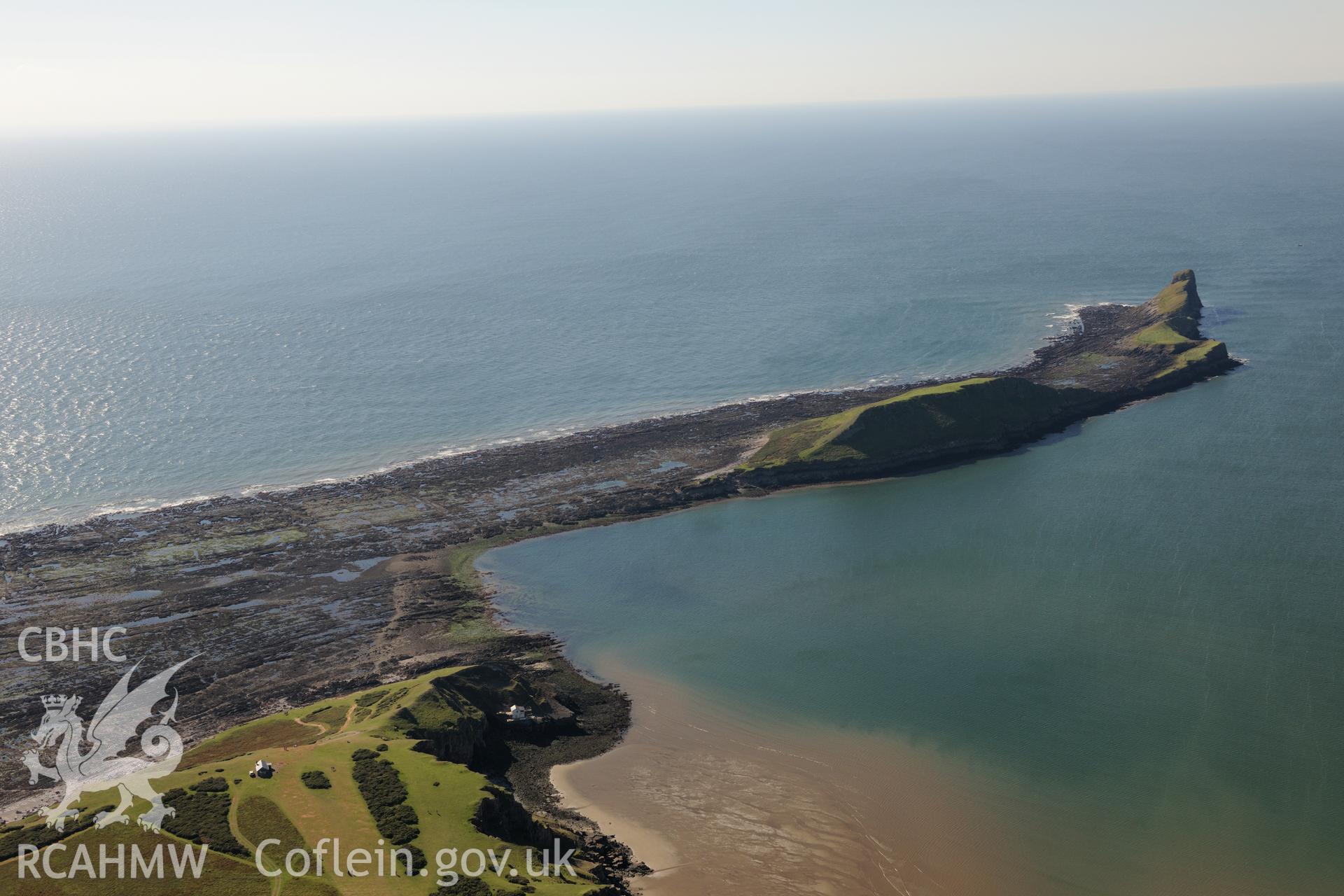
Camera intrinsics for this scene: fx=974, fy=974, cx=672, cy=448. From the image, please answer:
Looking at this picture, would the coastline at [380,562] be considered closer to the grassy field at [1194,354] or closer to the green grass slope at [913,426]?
the green grass slope at [913,426]

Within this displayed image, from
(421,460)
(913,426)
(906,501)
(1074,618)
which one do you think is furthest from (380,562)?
(1074,618)

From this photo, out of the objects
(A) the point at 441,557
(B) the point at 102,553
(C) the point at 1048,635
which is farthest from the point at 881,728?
(B) the point at 102,553

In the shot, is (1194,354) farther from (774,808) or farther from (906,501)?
(774,808)

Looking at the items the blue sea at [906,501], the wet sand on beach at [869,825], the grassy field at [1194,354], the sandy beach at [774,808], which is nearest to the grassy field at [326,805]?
the sandy beach at [774,808]

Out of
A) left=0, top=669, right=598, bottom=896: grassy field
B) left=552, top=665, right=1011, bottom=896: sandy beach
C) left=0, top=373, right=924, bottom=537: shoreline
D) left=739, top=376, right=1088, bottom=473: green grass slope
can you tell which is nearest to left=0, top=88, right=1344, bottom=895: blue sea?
left=0, top=373, right=924, bottom=537: shoreline

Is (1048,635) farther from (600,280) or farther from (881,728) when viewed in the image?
(600,280)
